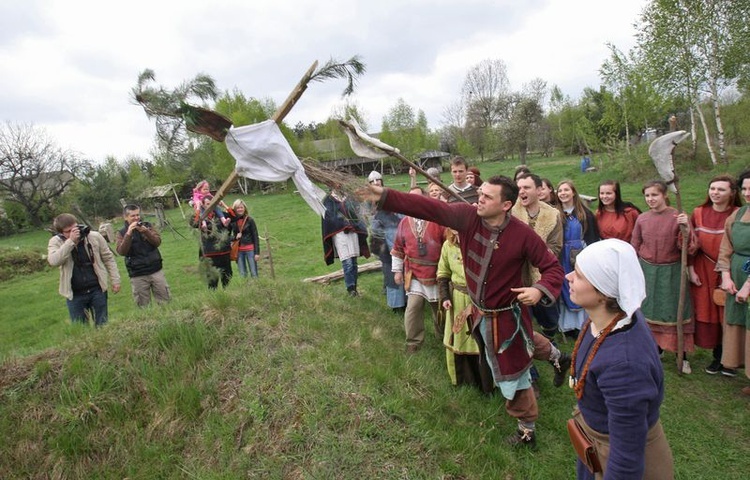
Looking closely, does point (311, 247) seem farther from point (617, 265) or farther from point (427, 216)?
point (617, 265)

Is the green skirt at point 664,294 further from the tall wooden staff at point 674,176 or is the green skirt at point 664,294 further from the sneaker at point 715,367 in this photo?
the sneaker at point 715,367

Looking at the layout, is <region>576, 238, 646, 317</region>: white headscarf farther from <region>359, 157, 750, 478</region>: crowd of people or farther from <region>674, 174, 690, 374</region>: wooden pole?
<region>674, 174, 690, 374</region>: wooden pole

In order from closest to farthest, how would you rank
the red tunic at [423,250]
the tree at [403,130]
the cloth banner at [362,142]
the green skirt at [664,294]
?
the cloth banner at [362,142] → the green skirt at [664,294] → the red tunic at [423,250] → the tree at [403,130]

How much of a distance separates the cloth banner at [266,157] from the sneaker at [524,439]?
2.49 meters

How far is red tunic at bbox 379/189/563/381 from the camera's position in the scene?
296cm

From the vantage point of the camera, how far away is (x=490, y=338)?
317 cm

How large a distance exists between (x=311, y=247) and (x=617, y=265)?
11.3 meters

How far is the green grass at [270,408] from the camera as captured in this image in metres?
2.92

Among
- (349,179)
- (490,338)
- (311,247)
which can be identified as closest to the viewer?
(349,179)

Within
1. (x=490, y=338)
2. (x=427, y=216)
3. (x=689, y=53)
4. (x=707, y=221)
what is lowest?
(x=490, y=338)

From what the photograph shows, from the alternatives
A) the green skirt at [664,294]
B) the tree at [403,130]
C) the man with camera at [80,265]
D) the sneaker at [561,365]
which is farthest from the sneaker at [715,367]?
the tree at [403,130]

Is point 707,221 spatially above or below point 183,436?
above

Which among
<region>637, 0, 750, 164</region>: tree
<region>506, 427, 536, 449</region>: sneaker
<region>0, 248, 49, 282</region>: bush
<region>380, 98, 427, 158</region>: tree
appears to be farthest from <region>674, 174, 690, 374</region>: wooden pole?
<region>380, 98, 427, 158</region>: tree

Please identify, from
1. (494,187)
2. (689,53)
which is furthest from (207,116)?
(689,53)
